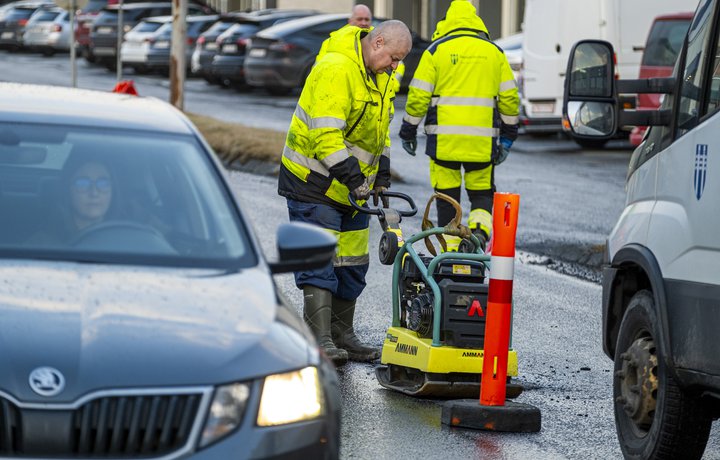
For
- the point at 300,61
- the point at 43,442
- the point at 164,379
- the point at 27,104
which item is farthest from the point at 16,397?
the point at 300,61

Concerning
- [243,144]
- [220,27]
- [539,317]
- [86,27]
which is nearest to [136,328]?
[539,317]

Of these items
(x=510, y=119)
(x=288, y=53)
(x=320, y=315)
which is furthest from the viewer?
(x=288, y=53)

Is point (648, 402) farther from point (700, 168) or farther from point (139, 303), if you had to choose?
point (139, 303)

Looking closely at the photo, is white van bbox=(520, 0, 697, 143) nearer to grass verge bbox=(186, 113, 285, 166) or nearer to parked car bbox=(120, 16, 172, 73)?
grass verge bbox=(186, 113, 285, 166)

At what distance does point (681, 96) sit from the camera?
19.3 feet

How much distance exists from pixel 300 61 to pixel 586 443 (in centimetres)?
2453

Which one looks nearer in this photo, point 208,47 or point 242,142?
point 242,142

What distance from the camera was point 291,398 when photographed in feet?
13.9

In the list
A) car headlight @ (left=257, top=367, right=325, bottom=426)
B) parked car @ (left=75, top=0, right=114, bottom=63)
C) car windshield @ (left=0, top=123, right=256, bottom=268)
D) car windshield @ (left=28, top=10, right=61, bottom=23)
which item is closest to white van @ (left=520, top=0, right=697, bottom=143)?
car windshield @ (left=0, top=123, right=256, bottom=268)

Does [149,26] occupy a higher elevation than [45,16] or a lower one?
higher

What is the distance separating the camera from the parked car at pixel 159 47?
Result: 37.5m

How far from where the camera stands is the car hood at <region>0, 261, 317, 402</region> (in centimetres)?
406

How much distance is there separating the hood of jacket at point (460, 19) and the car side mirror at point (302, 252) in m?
5.69

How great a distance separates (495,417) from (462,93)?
12.9 ft
